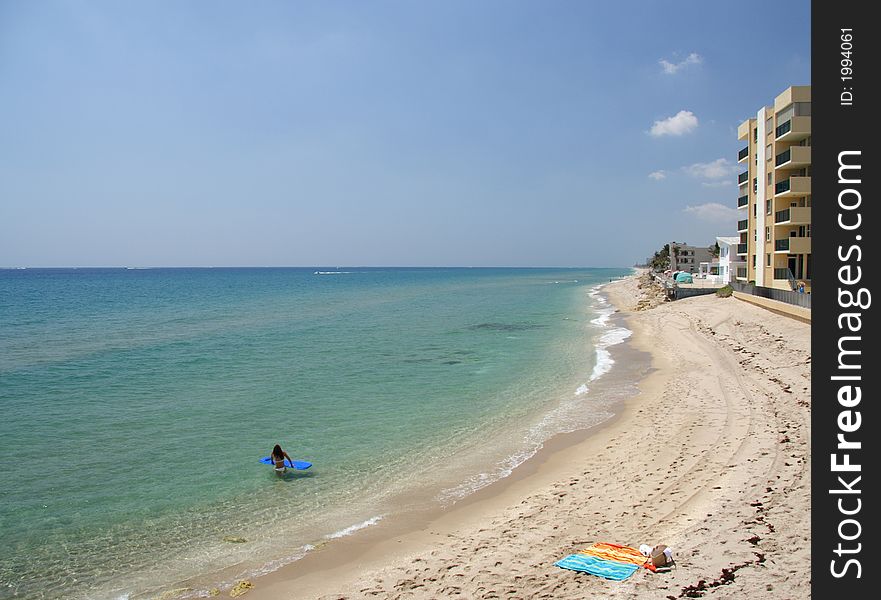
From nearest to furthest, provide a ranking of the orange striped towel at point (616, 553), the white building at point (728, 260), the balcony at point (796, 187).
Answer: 1. the orange striped towel at point (616, 553)
2. the balcony at point (796, 187)
3. the white building at point (728, 260)

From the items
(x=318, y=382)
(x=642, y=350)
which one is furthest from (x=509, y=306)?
(x=318, y=382)

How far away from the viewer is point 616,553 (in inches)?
323

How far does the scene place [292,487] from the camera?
1279cm

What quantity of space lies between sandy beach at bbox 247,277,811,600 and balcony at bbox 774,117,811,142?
2707 centimetres

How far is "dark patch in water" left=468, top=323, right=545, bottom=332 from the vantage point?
143ft

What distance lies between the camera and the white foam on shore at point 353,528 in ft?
34.2

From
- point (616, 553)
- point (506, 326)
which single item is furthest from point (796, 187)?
point (616, 553)

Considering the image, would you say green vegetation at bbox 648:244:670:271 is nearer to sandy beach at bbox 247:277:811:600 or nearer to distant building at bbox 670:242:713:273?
distant building at bbox 670:242:713:273

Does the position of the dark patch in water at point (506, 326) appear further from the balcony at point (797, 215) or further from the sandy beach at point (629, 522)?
the sandy beach at point (629, 522)

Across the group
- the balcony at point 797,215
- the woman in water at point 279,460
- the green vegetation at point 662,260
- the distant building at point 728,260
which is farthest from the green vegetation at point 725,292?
the green vegetation at point 662,260

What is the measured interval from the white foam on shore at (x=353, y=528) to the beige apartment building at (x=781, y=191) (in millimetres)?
34622

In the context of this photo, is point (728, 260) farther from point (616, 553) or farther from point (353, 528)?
point (353, 528)
